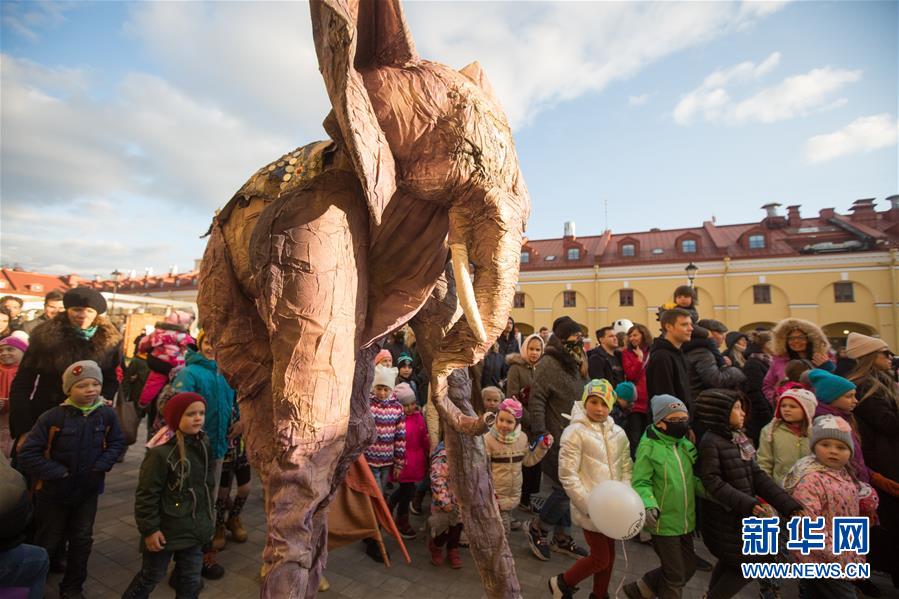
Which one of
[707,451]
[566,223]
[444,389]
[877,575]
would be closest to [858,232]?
[566,223]

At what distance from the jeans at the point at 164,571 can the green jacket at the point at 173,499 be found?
59mm

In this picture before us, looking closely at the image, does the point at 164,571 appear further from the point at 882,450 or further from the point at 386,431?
the point at 882,450

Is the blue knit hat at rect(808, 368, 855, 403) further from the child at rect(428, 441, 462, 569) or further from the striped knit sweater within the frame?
the striped knit sweater

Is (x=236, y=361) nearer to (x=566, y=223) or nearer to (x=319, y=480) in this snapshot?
(x=319, y=480)

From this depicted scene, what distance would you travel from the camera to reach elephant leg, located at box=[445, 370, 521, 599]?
4.99 ft

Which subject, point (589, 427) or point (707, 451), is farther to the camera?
point (589, 427)

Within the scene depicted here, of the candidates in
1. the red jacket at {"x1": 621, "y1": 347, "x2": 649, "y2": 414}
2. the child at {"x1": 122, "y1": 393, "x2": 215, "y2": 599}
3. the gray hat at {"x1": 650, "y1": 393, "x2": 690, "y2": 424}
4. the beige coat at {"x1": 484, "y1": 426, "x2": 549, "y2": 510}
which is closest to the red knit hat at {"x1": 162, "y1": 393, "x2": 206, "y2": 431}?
the child at {"x1": 122, "y1": 393, "x2": 215, "y2": 599}

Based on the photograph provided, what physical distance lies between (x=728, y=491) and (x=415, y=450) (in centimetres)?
236

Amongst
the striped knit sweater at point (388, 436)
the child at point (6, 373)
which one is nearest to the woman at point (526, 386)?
the striped knit sweater at point (388, 436)

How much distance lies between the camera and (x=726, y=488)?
250 centimetres

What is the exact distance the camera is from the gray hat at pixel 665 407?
2688mm

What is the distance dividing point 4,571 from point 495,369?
4.34m

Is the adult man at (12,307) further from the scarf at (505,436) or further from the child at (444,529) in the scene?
the scarf at (505,436)

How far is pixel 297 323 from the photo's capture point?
117cm
